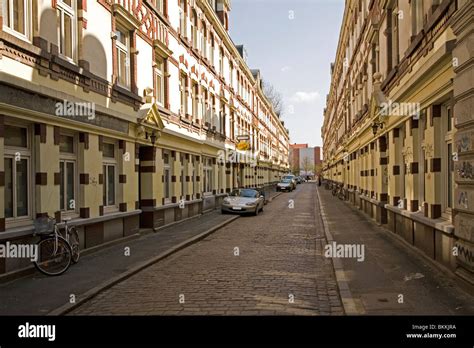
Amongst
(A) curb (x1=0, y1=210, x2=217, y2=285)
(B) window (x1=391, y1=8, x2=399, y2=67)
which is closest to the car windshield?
(A) curb (x1=0, y1=210, x2=217, y2=285)

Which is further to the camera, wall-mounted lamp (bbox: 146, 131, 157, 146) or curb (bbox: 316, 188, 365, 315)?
wall-mounted lamp (bbox: 146, 131, 157, 146)

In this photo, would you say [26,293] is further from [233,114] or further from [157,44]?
[233,114]

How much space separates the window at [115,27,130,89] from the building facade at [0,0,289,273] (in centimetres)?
3

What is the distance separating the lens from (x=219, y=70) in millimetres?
29516

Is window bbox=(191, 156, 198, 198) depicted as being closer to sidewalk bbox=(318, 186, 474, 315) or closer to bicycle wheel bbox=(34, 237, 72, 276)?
sidewalk bbox=(318, 186, 474, 315)

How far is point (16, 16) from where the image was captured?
897cm

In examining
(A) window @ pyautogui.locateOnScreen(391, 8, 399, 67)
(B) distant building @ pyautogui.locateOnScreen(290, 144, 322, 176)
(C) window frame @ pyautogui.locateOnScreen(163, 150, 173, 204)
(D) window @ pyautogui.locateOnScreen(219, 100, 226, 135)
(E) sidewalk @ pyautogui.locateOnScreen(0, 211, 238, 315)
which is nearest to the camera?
(E) sidewalk @ pyautogui.locateOnScreen(0, 211, 238, 315)

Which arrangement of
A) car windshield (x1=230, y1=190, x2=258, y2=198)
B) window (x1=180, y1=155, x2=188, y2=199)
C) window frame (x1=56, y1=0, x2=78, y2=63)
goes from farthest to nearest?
car windshield (x1=230, y1=190, x2=258, y2=198), window (x1=180, y1=155, x2=188, y2=199), window frame (x1=56, y1=0, x2=78, y2=63)

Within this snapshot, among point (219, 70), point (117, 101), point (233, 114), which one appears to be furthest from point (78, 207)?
point (233, 114)

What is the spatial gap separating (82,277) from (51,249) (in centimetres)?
95

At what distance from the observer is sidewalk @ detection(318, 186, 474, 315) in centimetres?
664
